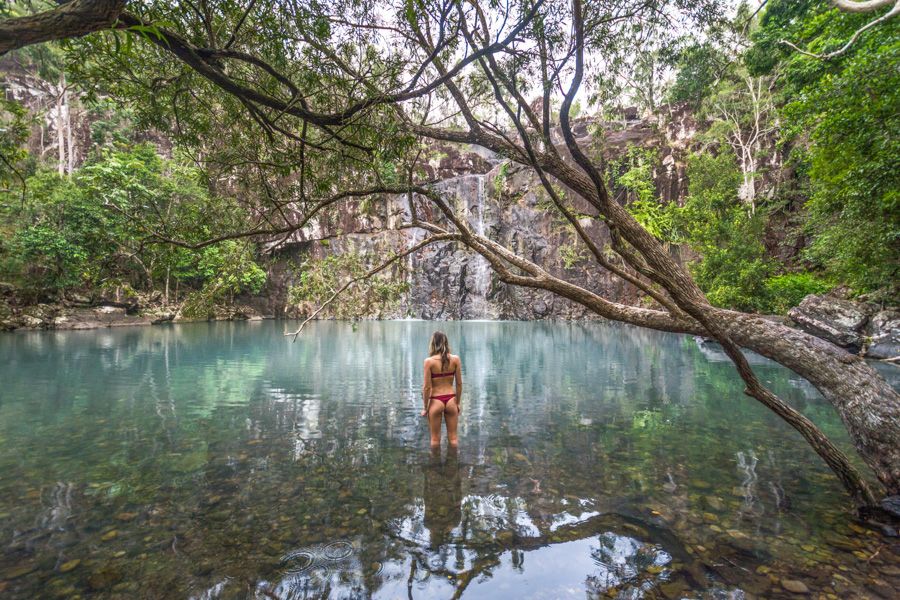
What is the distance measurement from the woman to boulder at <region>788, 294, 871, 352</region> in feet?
47.6

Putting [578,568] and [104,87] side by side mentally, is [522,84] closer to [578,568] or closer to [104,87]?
[104,87]

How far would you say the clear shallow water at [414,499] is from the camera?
327 centimetres

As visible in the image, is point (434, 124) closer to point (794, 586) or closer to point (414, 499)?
point (414, 499)

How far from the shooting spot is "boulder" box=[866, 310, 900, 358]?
12984 millimetres

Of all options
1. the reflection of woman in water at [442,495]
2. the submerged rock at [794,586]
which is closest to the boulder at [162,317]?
the reflection of woman in water at [442,495]

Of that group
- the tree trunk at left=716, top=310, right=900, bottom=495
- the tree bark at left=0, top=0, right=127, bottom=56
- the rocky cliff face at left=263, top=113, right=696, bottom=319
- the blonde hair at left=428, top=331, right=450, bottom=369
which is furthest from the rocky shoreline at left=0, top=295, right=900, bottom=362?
the rocky cliff face at left=263, top=113, right=696, bottom=319

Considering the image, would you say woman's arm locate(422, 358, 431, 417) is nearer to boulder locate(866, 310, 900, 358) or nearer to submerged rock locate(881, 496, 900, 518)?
submerged rock locate(881, 496, 900, 518)

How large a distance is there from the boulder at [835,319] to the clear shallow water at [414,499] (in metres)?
6.25

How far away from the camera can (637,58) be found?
6.07m

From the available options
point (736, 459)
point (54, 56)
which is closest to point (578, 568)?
point (736, 459)

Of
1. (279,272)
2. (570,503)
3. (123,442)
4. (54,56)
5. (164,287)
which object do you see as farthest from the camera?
(279,272)

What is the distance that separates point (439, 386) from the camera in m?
6.08

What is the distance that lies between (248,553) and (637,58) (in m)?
7.38

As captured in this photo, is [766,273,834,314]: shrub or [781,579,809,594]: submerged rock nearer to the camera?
[781,579,809,594]: submerged rock
